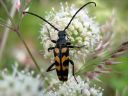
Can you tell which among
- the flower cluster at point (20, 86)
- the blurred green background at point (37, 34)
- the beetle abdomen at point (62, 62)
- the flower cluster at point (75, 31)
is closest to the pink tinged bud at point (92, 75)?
the flower cluster at point (75, 31)

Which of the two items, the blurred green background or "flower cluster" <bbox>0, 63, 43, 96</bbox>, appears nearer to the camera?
"flower cluster" <bbox>0, 63, 43, 96</bbox>

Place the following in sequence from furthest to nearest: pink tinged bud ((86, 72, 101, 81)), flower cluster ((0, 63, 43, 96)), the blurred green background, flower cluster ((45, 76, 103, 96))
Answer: the blurred green background < pink tinged bud ((86, 72, 101, 81)) < flower cluster ((45, 76, 103, 96)) < flower cluster ((0, 63, 43, 96))

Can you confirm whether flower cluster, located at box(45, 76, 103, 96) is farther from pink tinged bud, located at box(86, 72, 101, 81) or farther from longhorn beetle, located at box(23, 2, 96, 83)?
pink tinged bud, located at box(86, 72, 101, 81)

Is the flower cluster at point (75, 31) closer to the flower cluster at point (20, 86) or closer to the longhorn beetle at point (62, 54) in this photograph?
the longhorn beetle at point (62, 54)

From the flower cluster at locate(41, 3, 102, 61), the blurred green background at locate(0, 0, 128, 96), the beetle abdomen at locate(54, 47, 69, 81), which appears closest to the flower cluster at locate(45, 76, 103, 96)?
the beetle abdomen at locate(54, 47, 69, 81)

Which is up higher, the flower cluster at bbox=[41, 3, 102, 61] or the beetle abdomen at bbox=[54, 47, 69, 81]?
the flower cluster at bbox=[41, 3, 102, 61]

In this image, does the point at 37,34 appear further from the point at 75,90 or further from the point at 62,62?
the point at 75,90

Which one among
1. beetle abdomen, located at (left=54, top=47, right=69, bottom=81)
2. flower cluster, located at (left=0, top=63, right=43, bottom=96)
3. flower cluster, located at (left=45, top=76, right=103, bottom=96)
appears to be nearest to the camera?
flower cluster, located at (left=0, top=63, right=43, bottom=96)

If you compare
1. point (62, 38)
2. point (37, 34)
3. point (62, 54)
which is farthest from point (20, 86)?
point (37, 34)
